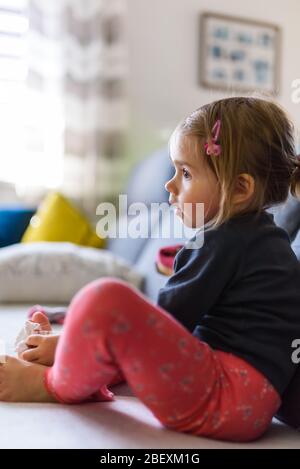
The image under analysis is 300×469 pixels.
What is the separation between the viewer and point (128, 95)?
286cm

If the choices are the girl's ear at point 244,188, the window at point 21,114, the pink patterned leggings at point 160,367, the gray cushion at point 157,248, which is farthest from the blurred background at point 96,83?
the pink patterned leggings at point 160,367

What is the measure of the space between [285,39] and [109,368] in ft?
9.10

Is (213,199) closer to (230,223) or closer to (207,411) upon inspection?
(230,223)

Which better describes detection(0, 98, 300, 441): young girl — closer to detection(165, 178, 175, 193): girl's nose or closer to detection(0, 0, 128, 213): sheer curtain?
detection(165, 178, 175, 193): girl's nose

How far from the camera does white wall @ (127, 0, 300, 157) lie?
2885mm

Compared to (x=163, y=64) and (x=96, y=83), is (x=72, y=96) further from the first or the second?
(x=163, y=64)

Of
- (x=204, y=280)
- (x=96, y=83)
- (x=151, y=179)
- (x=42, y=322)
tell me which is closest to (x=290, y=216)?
(x=204, y=280)

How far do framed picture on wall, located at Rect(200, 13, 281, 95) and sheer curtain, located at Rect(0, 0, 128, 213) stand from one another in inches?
18.9

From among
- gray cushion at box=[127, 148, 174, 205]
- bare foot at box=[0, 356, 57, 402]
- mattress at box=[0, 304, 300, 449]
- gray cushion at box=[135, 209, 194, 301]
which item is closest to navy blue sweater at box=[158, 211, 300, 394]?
mattress at box=[0, 304, 300, 449]

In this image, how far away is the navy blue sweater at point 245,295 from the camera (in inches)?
34.1

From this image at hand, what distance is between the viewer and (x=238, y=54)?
301 centimetres

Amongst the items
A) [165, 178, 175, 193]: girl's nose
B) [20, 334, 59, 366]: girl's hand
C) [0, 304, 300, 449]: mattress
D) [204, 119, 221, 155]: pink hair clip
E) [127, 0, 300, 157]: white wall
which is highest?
[127, 0, 300, 157]: white wall

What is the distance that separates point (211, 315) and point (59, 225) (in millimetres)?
1717

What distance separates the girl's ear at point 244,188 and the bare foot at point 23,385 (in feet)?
1.44
